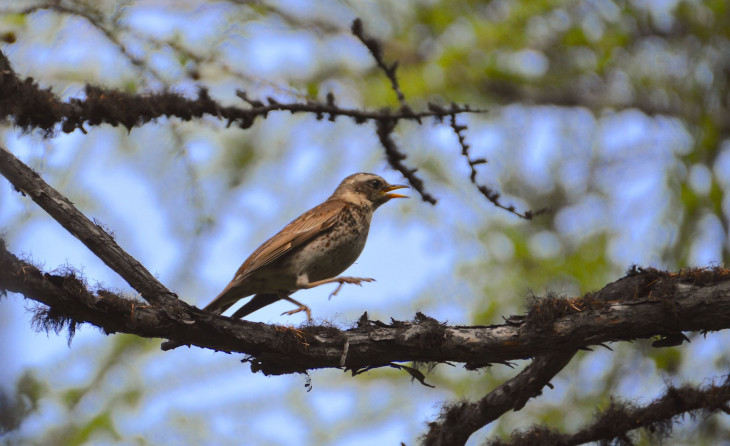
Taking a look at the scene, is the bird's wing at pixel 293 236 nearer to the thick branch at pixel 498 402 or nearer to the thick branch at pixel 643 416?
the thick branch at pixel 498 402

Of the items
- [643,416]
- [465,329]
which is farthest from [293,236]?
[643,416]

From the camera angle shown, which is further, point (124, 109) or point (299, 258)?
point (299, 258)

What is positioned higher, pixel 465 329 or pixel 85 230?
pixel 85 230

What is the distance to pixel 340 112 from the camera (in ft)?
16.4

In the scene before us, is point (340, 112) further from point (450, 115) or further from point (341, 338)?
point (341, 338)

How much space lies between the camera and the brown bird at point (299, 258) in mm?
6668

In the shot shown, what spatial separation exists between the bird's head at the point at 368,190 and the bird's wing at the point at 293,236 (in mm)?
486

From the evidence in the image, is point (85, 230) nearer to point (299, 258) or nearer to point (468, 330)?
point (468, 330)

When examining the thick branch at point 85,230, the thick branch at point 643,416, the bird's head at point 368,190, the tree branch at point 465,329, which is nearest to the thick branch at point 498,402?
the tree branch at point 465,329

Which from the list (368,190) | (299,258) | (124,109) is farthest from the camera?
(368,190)

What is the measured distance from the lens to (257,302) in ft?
22.7

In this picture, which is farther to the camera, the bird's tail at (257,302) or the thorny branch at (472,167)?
the bird's tail at (257,302)

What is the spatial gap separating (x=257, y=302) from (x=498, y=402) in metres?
2.74

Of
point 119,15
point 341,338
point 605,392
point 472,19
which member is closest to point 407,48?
point 472,19
